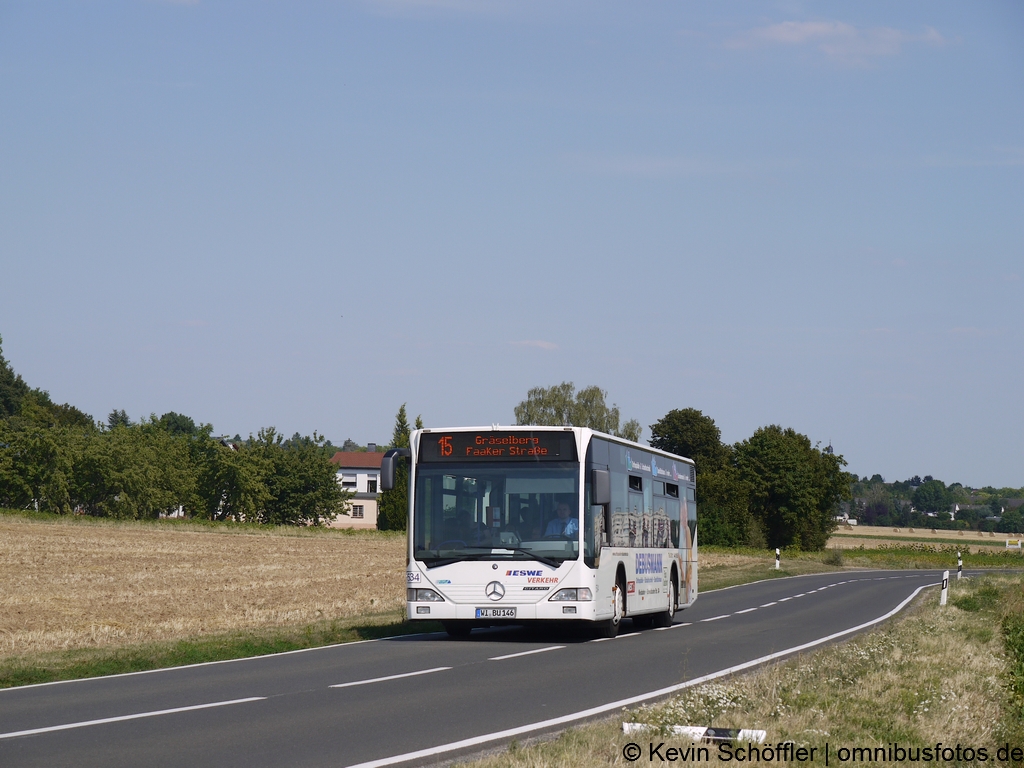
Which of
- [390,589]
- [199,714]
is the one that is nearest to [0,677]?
[199,714]

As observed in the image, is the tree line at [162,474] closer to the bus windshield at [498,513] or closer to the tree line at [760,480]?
the tree line at [760,480]

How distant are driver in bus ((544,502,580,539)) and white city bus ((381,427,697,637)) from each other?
0.05 feet

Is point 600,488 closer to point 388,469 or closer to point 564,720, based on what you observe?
point 388,469

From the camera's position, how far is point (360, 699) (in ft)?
37.4

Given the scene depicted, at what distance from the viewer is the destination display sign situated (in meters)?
17.9

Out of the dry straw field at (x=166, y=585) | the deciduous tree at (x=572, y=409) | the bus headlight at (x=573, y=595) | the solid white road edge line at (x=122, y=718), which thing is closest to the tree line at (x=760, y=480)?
the deciduous tree at (x=572, y=409)

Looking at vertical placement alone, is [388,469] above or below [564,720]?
above

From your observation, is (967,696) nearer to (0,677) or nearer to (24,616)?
(0,677)

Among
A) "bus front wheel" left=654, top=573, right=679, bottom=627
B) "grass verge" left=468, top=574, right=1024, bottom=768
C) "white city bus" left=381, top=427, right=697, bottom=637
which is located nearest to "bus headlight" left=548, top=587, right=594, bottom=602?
"white city bus" left=381, top=427, right=697, bottom=637

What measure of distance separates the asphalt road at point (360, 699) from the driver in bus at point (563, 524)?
61.8 inches

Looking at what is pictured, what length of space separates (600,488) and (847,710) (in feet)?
25.9

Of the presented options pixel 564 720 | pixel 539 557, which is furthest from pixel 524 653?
pixel 564 720

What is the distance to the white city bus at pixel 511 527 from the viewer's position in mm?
17297

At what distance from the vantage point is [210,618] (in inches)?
860
